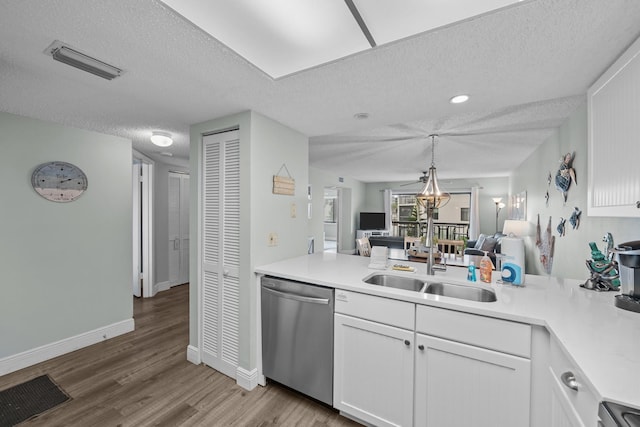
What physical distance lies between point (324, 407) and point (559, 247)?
2581 millimetres

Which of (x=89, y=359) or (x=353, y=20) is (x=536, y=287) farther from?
(x=89, y=359)

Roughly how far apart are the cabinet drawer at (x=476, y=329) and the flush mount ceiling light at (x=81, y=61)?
221 centimetres

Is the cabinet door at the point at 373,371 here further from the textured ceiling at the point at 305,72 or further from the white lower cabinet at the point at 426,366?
the textured ceiling at the point at 305,72

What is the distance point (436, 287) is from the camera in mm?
1858

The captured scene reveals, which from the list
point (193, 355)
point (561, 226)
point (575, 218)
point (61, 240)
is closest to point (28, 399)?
point (193, 355)

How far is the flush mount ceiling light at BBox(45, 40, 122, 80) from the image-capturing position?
134cm

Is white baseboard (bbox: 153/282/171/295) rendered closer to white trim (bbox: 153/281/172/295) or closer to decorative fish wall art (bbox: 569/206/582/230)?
white trim (bbox: 153/281/172/295)

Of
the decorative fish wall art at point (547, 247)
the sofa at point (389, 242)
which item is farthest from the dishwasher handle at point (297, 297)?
the sofa at point (389, 242)

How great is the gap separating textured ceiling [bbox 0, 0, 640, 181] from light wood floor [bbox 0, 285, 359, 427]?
85.9 inches

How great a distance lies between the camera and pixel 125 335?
9.76 feet

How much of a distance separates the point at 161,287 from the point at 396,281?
416cm

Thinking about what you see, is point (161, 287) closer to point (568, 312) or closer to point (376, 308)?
point (376, 308)

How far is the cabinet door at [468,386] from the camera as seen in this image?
1.28 m

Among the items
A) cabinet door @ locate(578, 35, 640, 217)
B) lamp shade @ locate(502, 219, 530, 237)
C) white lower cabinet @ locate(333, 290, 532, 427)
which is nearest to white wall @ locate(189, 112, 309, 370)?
white lower cabinet @ locate(333, 290, 532, 427)
